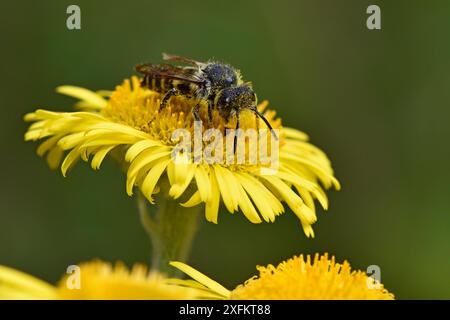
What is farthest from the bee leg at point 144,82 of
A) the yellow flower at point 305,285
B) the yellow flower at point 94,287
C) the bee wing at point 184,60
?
the yellow flower at point 94,287

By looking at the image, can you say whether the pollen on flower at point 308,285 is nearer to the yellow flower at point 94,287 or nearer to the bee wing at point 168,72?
the yellow flower at point 94,287

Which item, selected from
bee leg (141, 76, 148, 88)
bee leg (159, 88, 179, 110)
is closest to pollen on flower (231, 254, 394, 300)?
bee leg (159, 88, 179, 110)

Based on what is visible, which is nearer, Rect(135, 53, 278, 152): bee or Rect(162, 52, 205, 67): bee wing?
Rect(135, 53, 278, 152): bee

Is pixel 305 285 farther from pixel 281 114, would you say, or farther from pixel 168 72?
pixel 281 114

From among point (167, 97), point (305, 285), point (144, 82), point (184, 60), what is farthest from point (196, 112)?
point (305, 285)

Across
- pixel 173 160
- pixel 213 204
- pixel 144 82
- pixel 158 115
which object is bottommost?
pixel 213 204

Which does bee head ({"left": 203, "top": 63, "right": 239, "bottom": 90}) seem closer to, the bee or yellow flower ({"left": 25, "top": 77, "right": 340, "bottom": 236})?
the bee
